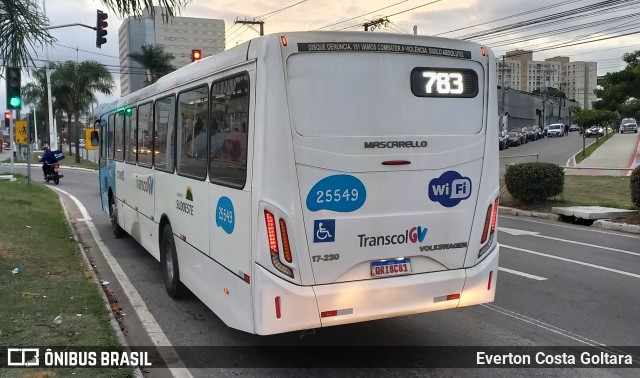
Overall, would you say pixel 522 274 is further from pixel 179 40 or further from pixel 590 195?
pixel 179 40

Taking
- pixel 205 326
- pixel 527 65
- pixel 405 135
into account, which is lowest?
pixel 205 326

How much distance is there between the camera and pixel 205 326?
234 inches

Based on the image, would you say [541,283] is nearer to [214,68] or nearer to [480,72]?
[480,72]

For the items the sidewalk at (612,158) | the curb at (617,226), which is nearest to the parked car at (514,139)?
the sidewalk at (612,158)

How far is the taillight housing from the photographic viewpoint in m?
5.05

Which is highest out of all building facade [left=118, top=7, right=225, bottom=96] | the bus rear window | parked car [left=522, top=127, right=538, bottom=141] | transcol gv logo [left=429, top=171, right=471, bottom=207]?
building facade [left=118, top=7, right=225, bottom=96]

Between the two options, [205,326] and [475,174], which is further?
[205,326]

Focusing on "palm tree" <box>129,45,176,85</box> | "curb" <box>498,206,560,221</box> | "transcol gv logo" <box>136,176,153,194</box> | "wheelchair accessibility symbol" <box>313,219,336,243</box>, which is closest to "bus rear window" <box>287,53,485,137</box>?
"wheelchair accessibility symbol" <box>313,219,336,243</box>

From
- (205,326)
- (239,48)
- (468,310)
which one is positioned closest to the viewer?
(239,48)

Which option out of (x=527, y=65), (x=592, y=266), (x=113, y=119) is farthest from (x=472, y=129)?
(x=527, y=65)

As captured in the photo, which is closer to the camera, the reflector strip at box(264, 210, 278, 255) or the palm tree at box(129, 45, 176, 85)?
the reflector strip at box(264, 210, 278, 255)

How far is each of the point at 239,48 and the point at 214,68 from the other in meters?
0.59

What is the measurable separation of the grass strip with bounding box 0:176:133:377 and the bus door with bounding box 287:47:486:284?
215cm

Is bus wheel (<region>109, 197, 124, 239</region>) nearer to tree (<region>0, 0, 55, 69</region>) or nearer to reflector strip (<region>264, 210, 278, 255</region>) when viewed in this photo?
tree (<region>0, 0, 55, 69</region>)
